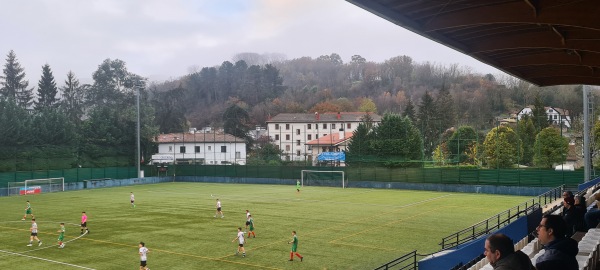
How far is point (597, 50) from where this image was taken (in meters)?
15.7

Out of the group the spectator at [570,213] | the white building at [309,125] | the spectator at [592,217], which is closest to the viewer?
the spectator at [570,213]

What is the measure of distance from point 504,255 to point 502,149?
63912mm

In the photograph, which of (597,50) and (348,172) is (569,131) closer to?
(348,172)

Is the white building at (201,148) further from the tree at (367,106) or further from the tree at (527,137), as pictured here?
the tree at (367,106)

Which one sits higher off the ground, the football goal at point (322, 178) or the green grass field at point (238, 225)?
the football goal at point (322, 178)

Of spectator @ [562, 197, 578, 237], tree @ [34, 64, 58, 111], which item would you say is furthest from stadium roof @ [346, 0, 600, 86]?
tree @ [34, 64, 58, 111]

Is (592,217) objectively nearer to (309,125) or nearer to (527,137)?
(527,137)

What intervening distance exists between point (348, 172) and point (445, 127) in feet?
131

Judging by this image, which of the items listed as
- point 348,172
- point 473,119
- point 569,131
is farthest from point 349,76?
point 348,172

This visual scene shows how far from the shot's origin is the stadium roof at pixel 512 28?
12.1m

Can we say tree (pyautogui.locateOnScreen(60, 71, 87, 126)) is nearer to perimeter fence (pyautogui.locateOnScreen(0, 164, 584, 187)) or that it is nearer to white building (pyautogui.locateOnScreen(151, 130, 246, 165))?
white building (pyautogui.locateOnScreen(151, 130, 246, 165))

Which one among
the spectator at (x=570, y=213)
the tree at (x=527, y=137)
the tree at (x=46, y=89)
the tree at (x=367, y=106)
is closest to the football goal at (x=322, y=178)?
the tree at (x=527, y=137)

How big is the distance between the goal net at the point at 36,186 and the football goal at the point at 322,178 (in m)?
28.6

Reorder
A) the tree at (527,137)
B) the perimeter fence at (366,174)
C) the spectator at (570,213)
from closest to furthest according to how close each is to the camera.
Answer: the spectator at (570,213) < the perimeter fence at (366,174) < the tree at (527,137)
